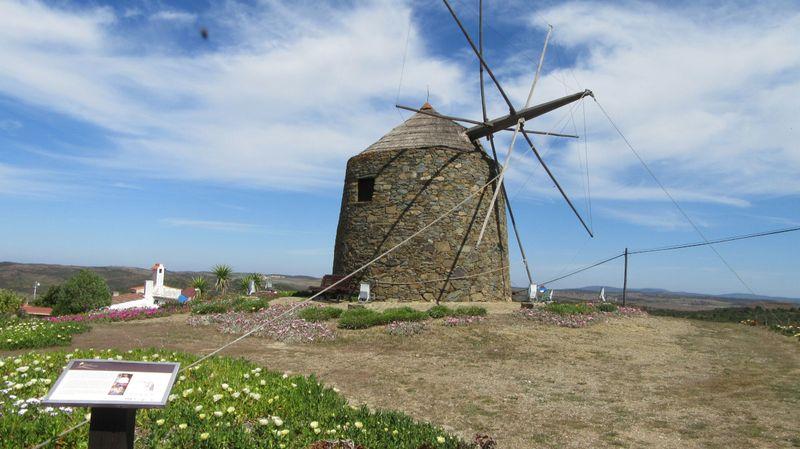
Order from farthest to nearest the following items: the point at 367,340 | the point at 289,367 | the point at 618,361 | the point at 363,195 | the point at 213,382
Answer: the point at 363,195
the point at 367,340
the point at 618,361
the point at 289,367
the point at 213,382

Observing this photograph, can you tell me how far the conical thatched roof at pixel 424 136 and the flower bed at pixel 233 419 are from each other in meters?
11.7

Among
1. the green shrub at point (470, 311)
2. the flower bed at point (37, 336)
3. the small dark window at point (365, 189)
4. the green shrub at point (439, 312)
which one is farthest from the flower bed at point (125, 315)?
the green shrub at point (470, 311)

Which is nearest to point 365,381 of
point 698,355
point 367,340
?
point 367,340

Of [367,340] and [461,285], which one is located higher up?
[461,285]

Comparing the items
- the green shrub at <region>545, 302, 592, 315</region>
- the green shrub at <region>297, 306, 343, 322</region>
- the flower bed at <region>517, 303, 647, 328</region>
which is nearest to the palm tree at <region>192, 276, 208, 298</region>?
the green shrub at <region>297, 306, 343, 322</region>

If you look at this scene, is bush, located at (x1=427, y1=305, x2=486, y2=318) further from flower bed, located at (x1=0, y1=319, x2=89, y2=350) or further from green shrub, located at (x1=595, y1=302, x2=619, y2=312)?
flower bed, located at (x1=0, y1=319, x2=89, y2=350)

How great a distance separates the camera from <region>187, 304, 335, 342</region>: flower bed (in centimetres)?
1234

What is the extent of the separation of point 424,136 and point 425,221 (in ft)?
10.7

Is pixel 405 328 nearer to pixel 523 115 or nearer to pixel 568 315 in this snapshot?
pixel 568 315

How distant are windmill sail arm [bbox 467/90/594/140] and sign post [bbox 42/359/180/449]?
14.7 metres

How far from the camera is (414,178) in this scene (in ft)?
55.5

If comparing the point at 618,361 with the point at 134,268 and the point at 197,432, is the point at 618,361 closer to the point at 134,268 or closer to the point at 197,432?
the point at 197,432

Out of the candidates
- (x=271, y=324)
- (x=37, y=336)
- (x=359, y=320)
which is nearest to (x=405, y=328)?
(x=359, y=320)

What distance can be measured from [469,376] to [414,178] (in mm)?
9259
